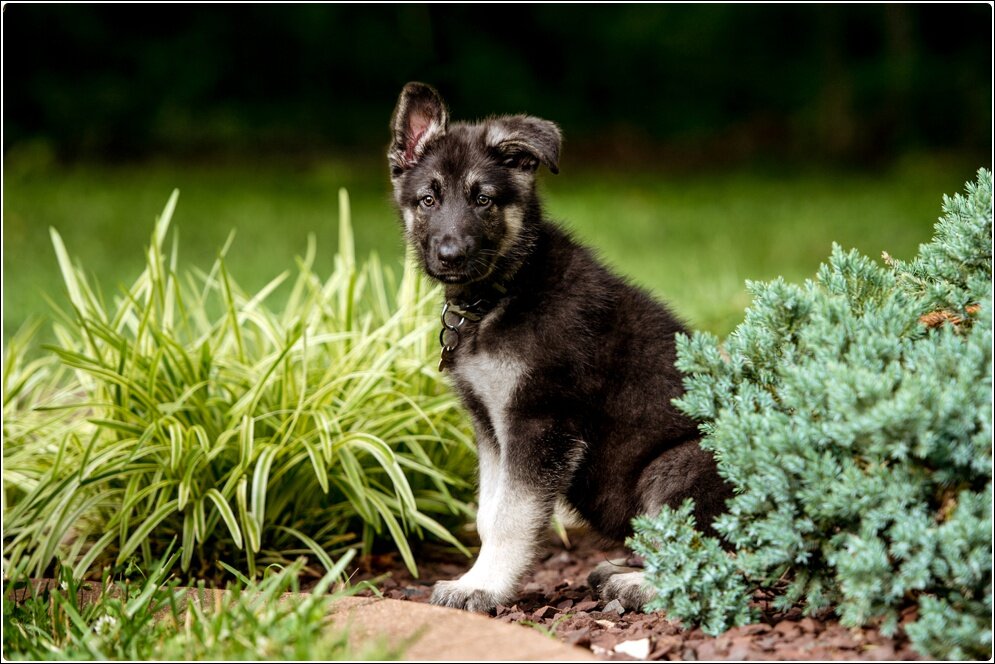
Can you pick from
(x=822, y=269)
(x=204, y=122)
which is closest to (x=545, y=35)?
(x=204, y=122)

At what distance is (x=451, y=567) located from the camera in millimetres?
5309

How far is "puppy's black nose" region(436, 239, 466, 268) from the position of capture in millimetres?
4074

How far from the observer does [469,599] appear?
4.07m

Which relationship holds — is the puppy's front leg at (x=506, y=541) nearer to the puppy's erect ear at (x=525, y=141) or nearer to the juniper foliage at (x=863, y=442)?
the juniper foliage at (x=863, y=442)

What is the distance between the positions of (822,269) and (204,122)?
13.8m

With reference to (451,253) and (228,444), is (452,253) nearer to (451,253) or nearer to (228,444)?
(451,253)

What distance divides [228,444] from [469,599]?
1.54m

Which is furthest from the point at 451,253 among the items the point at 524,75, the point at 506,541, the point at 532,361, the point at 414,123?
the point at 524,75

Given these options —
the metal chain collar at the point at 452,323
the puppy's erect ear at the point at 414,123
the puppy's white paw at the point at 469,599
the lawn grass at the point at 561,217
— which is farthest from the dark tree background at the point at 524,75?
the puppy's white paw at the point at 469,599

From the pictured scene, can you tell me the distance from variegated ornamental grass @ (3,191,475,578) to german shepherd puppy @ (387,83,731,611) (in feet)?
2.44

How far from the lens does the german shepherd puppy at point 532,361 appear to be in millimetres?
4047

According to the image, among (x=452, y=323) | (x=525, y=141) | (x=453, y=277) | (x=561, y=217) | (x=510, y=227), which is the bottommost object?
(x=452, y=323)

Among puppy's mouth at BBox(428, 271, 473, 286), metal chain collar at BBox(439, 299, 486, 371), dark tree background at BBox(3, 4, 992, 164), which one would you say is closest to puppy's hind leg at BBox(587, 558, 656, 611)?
metal chain collar at BBox(439, 299, 486, 371)

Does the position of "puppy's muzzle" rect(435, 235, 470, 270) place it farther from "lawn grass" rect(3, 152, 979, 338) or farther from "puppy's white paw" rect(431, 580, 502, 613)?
"lawn grass" rect(3, 152, 979, 338)
